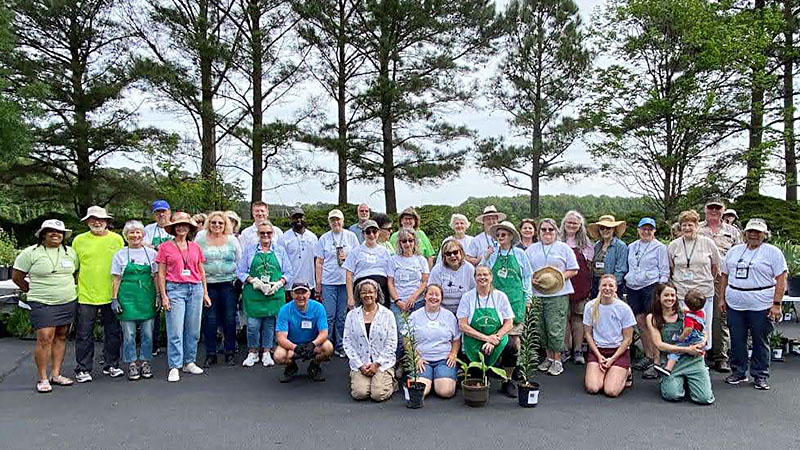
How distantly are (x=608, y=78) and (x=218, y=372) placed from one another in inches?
504

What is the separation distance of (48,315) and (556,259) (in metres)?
4.61

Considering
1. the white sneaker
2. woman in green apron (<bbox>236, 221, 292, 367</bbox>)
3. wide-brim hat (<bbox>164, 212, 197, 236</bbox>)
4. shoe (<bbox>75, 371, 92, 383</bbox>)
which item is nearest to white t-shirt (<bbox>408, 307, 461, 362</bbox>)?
woman in green apron (<bbox>236, 221, 292, 367</bbox>)

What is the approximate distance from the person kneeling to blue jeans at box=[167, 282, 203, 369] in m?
0.83

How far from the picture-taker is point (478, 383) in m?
4.89

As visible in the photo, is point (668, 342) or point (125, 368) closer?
point (668, 342)

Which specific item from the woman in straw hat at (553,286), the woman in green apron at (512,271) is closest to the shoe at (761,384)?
the woman in straw hat at (553,286)

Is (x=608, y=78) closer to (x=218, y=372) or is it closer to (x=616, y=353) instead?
(x=616, y=353)

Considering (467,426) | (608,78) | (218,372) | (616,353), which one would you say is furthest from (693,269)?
(608,78)

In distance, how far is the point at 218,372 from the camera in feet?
19.1

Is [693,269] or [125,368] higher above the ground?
[693,269]

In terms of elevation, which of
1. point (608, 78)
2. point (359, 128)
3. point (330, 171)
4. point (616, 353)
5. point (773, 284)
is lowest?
point (616, 353)

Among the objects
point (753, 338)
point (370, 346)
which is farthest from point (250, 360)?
point (753, 338)

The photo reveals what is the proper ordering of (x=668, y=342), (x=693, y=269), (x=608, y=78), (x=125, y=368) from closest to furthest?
(x=668, y=342), (x=693, y=269), (x=125, y=368), (x=608, y=78)

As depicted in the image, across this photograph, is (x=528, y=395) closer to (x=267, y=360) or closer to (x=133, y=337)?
(x=267, y=360)
